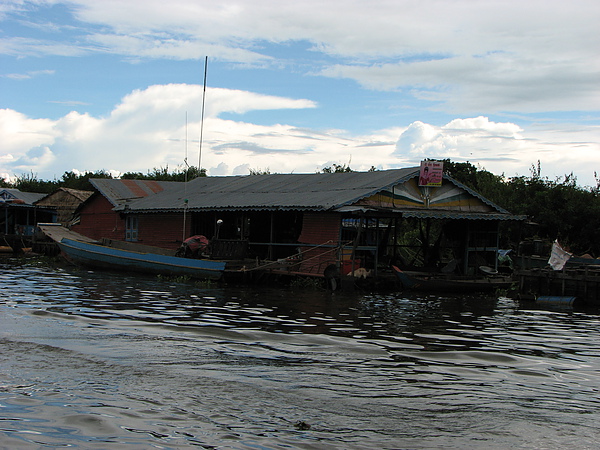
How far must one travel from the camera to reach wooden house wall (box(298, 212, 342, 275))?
21.2 m

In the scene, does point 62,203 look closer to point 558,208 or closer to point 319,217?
point 319,217

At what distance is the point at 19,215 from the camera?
4378cm

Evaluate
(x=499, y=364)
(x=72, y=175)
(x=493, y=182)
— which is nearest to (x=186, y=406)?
(x=499, y=364)

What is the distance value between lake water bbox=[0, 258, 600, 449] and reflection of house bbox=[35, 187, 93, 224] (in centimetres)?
2568

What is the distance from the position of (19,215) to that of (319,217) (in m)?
29.7

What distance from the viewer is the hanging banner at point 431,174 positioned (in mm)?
22578

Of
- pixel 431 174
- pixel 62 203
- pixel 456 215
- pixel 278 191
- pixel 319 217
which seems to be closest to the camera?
pixel 319 217

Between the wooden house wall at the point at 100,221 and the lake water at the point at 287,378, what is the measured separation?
16902 mm

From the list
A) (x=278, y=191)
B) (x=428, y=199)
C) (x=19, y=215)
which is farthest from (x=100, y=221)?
(x=428, y=199)

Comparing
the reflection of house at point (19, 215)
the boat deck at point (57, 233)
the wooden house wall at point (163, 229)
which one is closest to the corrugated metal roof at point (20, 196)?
the reflection of house at point (19, 215)

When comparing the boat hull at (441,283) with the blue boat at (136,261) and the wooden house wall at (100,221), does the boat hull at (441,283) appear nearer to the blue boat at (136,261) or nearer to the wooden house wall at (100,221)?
the blue boat at (136,261)

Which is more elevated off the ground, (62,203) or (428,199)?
(428,199)

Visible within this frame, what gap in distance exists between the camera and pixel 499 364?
936 centimetres

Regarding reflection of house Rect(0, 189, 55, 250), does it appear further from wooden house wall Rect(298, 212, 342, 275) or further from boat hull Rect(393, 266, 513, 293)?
boat hull Rect(393, 266, 513, 293)
